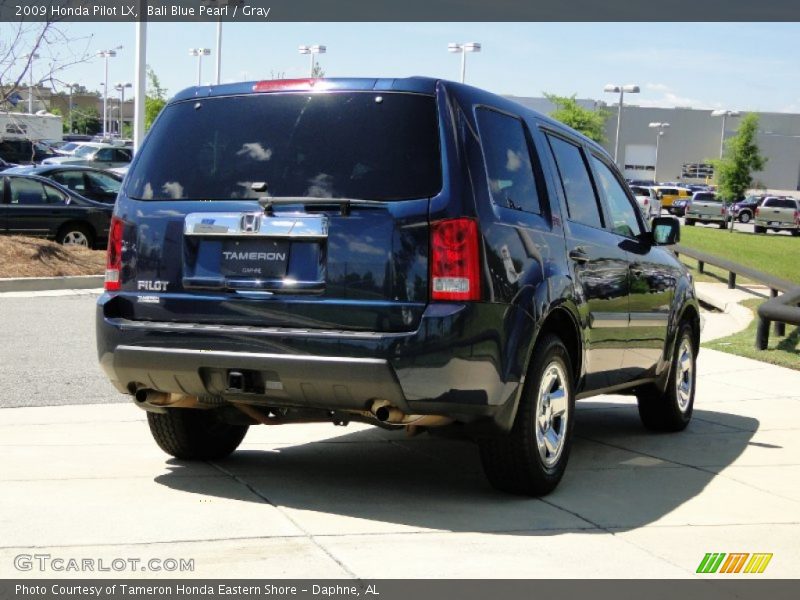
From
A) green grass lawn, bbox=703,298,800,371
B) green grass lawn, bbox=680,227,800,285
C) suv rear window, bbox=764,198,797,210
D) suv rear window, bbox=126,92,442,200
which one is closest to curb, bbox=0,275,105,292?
green grass lawn, bbox=703,298,800,371

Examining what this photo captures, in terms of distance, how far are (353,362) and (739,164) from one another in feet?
198

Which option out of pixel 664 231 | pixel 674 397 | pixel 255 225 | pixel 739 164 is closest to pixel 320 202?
pixel 255 225

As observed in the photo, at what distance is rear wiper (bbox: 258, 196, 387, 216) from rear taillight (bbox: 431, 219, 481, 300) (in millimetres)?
310

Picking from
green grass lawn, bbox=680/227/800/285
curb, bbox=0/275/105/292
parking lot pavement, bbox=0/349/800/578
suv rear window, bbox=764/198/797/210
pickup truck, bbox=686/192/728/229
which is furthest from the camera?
pickup truck, bbox=686/192/728/229

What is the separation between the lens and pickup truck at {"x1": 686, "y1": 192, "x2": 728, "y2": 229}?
2425 inches

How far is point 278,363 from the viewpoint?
5.70 metres

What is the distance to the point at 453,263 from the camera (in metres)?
5.62

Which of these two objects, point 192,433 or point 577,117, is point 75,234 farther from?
point 577,117

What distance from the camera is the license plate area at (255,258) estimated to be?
5820 mm

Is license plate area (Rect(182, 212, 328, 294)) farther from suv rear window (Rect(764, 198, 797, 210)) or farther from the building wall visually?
the building wall

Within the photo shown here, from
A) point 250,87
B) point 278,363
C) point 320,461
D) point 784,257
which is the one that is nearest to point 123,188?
point 250,87

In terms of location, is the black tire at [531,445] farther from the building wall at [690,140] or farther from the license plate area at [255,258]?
the building wall at [690,140]

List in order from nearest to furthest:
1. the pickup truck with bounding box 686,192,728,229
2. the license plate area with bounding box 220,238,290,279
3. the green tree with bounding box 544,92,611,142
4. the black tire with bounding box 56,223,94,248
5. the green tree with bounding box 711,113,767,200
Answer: the license plate area with bounding box 220,238,290,279 → the black tire with bounding box 56,223,94,248 → the pickup truck with bounding box 686,192,728,229 → the green tree with bounding box 711,113,767,200 → the green tree with bounding box 544,92,611,142

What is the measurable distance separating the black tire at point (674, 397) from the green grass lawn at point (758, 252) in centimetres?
1785
